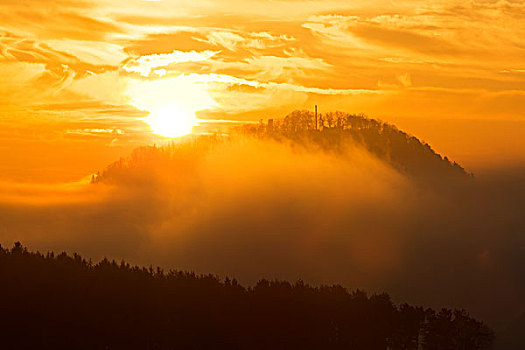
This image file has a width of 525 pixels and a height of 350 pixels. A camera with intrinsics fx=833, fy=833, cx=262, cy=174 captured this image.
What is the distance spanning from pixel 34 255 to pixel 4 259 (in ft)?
20.0

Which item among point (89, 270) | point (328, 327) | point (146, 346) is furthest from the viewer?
point (89, 270)

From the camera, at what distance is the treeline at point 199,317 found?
5330 inches

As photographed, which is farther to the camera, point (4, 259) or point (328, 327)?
point (4, 259)

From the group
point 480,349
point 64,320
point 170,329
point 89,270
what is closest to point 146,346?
point 170,329

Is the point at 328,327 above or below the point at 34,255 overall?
below

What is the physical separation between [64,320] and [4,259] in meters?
30.6

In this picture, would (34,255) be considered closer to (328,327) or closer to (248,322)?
(248,322)

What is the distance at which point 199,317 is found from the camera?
14212cm

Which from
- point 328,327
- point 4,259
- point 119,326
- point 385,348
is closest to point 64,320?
point 119,326

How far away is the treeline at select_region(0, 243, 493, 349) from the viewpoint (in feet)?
444

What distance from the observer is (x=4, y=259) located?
16188cm

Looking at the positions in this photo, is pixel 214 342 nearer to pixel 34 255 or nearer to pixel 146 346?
pixel 146 346

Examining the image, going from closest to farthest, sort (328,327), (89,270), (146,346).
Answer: (146,346)
(328,327)
(89,270)

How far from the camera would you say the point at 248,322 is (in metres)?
142
